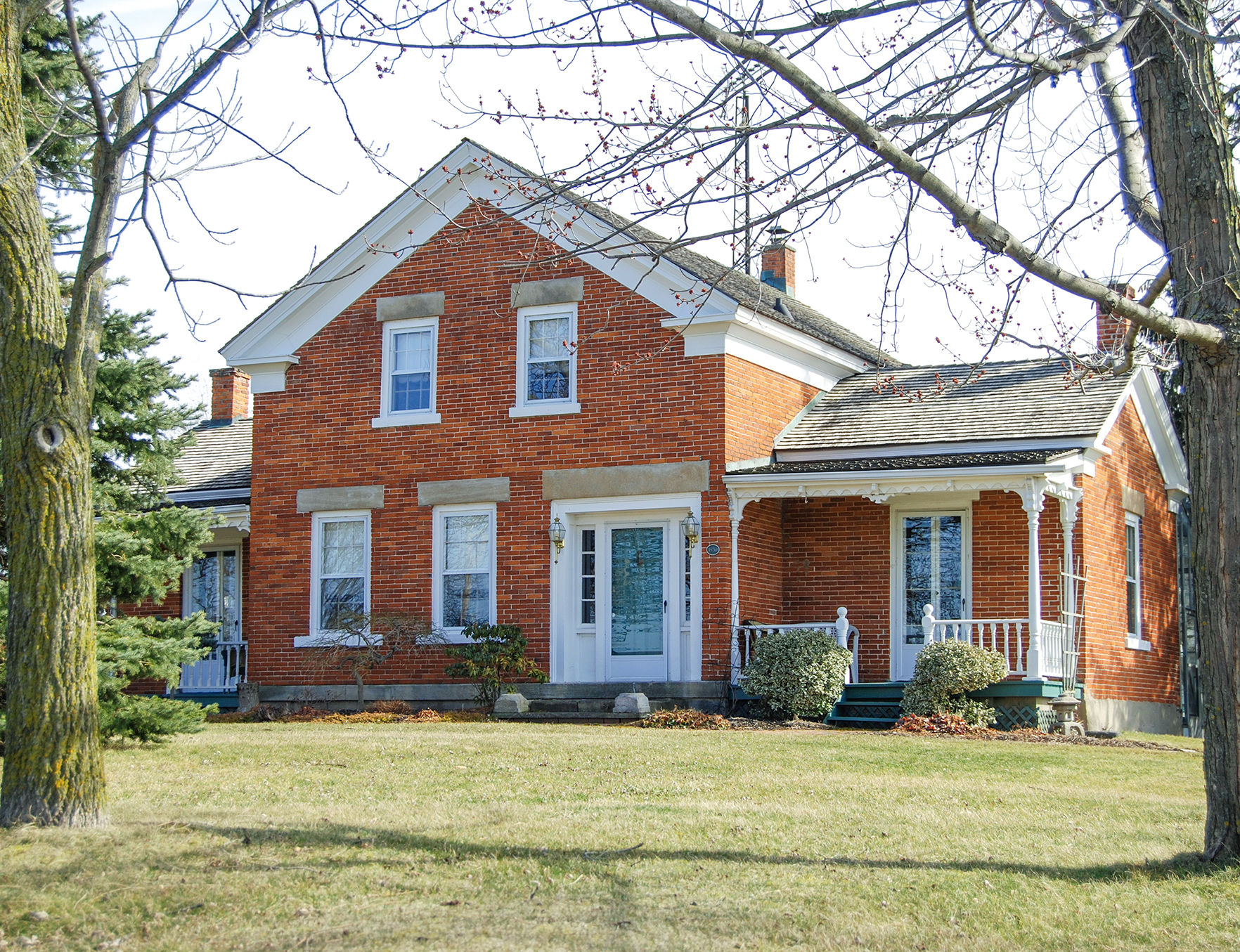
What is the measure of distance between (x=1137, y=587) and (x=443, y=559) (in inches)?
387

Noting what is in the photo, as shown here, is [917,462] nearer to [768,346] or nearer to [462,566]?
[768,346]

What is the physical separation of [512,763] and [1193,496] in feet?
20.0

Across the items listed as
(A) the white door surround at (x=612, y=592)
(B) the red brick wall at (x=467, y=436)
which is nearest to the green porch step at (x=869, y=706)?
(B) the red brick wall at (x=467, y=436)

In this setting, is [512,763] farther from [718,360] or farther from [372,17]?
[718,360]

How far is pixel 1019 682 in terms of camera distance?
1636 cm

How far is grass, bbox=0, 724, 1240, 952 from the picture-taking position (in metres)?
6.26

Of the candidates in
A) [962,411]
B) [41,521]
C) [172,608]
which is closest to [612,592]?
[962,411]

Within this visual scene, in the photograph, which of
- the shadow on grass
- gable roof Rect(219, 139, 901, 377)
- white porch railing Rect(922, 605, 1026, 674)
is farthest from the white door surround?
the shadow on grass

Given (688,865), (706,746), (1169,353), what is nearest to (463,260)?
(706,746)

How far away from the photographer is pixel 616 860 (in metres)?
7.54

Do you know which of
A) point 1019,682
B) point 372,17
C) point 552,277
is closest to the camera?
point 372,17

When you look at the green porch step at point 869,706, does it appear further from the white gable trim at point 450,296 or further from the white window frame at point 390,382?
the white window frame at point 390,382

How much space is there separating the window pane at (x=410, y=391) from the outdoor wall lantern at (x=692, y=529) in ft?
14.0

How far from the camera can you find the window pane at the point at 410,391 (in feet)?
66.0
